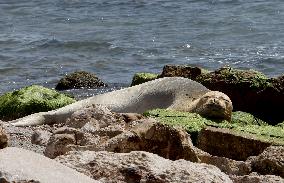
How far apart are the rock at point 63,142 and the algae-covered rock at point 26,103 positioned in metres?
4.19

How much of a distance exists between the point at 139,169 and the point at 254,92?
531 cm

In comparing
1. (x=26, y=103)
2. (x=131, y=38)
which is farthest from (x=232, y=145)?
(x=131, y=38)

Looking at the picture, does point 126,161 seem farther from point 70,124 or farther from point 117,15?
point 117,15

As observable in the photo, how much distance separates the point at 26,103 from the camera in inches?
372

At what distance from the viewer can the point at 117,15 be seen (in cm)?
2486

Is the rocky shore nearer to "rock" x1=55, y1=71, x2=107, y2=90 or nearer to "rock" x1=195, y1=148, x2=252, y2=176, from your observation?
"rock" x1=195, y1=148, x2=252, y2=176

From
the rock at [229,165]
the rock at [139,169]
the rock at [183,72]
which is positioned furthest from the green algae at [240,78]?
the rock at [139,169]

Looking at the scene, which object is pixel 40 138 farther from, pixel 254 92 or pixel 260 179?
pixel 254 92

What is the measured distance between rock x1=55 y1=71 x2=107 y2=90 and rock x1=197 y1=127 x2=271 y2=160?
7.24 meters

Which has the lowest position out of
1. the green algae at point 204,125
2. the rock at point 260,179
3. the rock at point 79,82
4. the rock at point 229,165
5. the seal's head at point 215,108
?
the rock at point 79,82

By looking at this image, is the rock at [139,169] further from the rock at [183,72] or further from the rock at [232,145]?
→ the rock at [183,72]

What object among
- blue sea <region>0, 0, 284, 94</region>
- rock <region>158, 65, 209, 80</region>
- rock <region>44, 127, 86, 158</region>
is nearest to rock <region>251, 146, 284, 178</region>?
rock <region>44, 127, 86, 158</region>

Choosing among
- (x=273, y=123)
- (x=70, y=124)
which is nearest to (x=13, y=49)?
(x=273, y=123)

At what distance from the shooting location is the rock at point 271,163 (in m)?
4.52
